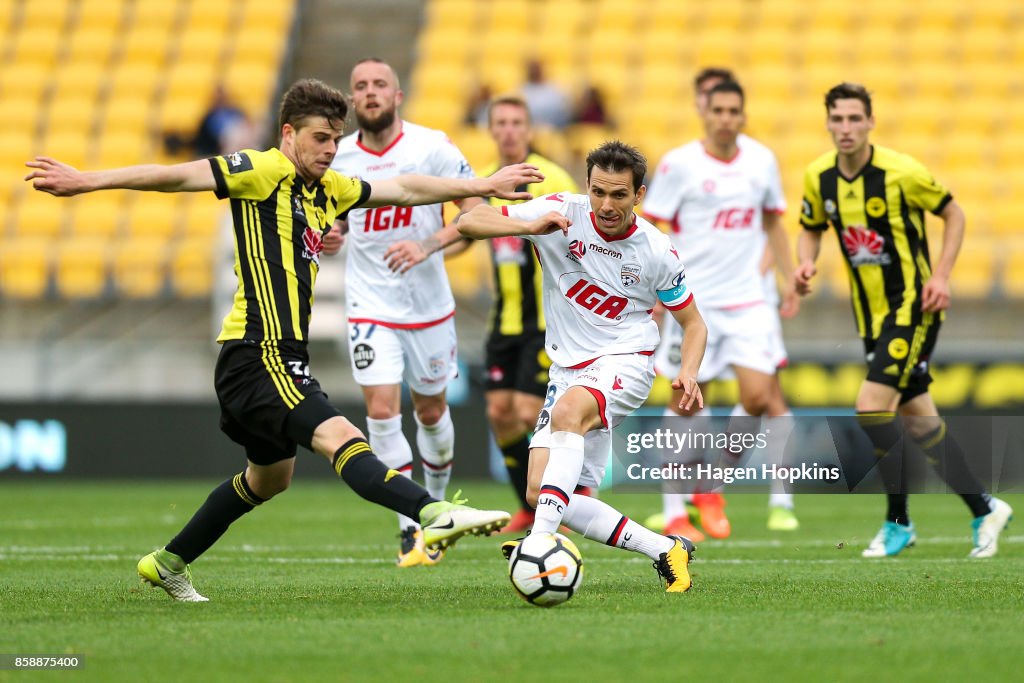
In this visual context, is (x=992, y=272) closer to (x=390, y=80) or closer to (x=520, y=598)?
(x=390, y=80)

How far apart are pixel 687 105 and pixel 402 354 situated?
12.2 meters

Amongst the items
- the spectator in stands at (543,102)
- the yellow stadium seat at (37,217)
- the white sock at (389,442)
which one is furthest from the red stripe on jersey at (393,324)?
the yellow stadium seat at (37,217)

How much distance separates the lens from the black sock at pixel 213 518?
6293 millimetres

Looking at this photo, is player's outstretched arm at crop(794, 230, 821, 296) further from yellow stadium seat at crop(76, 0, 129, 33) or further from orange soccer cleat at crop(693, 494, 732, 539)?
yellow stadium seat at crop(76, 0, 129, 33)

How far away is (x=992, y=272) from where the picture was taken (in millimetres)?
16344

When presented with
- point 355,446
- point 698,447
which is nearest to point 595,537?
point 355,446

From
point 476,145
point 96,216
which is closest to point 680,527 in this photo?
point 476,145

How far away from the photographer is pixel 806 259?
900 cm

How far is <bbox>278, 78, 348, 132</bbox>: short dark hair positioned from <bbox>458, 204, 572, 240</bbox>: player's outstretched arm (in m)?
0.68

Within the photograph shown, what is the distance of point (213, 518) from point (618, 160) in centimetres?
221

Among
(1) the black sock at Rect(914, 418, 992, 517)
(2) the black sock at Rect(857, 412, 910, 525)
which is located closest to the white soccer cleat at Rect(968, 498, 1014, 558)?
(1) the black sock at Rect(914, 418, 992, 517)

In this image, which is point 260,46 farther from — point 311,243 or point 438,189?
point 311,243

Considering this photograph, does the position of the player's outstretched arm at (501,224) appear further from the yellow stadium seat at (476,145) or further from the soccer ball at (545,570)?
the yellow stadium seat at (476,145)

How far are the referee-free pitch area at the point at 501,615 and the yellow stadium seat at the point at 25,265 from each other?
826 centimetres
